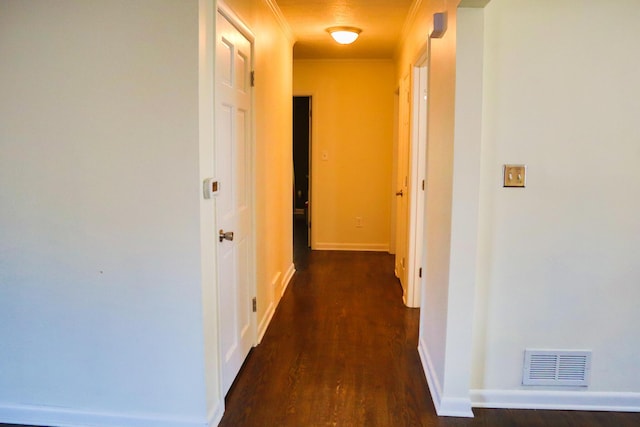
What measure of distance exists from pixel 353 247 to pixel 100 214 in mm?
4357

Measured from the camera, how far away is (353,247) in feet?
20.5

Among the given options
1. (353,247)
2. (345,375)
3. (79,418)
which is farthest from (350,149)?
(79,418)

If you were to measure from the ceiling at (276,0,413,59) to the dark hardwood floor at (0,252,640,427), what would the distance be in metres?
2.33

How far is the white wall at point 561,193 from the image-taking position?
230 cm

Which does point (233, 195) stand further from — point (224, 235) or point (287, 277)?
point (287, 277)

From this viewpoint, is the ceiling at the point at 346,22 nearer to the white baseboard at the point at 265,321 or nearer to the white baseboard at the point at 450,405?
the white baseboard at the point at 265,321

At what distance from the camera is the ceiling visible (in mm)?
3641

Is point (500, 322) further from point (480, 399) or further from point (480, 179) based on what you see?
point (480, 179)

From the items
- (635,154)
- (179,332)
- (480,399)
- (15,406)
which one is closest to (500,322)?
(480,399)

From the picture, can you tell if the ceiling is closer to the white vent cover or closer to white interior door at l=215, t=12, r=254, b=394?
white interior door at l=215, t=12, r=254, b=394

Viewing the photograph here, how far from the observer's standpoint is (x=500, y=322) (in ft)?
8.07

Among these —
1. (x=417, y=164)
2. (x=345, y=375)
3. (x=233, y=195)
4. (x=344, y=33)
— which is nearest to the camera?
(x=233, y=195)

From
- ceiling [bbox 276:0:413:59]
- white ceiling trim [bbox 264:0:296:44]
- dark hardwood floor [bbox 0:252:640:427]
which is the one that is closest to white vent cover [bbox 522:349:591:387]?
dark hardwood floor [bbox 0:252:640:427]

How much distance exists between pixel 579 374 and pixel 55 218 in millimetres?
2615
